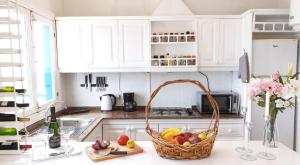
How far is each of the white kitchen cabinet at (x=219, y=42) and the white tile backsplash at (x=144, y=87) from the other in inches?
14.8

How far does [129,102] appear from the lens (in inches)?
133

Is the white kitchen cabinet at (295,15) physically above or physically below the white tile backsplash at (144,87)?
above

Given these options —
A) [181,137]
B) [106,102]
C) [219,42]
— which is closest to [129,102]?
[106,102]

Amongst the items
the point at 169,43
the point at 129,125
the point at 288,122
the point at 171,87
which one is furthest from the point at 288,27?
the point at 129,125

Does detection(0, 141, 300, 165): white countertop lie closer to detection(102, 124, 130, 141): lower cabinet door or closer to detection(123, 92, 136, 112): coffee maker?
detection(102, 124, 130, 141): lower cabinet door

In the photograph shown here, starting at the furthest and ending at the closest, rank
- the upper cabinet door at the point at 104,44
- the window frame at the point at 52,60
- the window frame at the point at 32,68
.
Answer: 1. the upper cabinet door at the point at 104,44
2. the window frame at the point at 52,60
3. the window frame at the point at 32,68

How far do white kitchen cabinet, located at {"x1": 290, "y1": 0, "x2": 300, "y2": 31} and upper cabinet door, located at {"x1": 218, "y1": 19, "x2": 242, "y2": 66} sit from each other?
63 centimetres

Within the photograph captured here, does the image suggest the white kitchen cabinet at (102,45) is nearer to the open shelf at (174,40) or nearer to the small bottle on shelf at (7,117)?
the open shelf at (174,40)

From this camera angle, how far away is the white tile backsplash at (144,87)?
11.6 feet

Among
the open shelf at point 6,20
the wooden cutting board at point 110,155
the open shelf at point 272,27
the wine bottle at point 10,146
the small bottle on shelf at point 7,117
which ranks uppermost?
the open shelf at point 272,27

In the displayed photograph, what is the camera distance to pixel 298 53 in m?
2.78

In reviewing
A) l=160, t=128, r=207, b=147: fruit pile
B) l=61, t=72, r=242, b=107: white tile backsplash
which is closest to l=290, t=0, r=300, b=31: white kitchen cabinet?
l=61, t=72, r=242, b=107: white tile backsplash

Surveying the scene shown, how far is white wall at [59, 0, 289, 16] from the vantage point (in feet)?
11.2

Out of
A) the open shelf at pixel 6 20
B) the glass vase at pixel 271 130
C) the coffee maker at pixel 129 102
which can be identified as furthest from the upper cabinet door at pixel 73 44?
the glass vase at pixel 271 130
